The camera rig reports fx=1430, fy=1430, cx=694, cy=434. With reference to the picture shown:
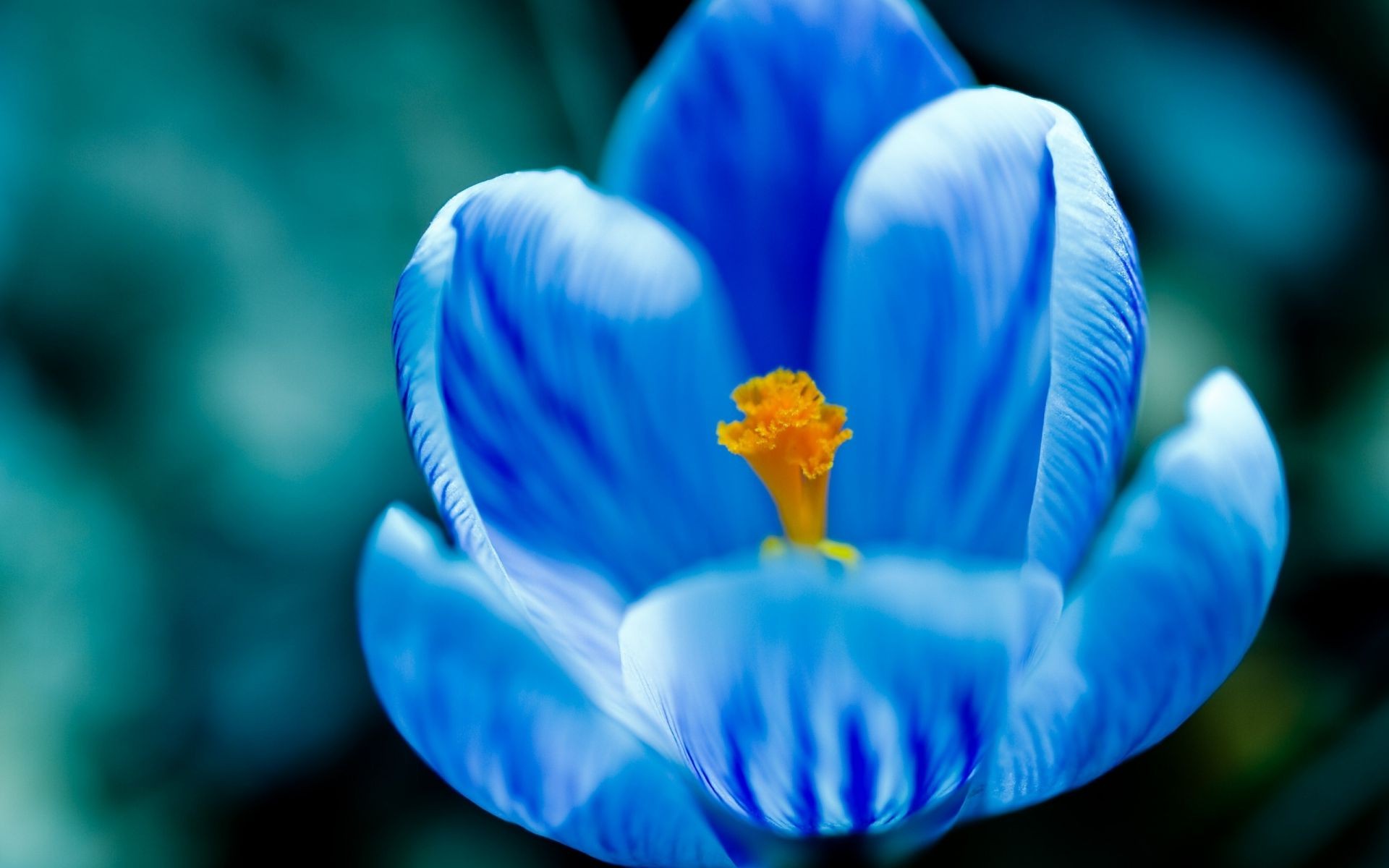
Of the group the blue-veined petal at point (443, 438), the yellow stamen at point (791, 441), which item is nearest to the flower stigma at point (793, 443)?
the yellow stamen at point (791, 441)

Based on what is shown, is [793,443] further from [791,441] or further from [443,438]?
[443,438]

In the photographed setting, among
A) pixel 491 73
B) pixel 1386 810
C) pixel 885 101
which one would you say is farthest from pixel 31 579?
pixel 1386 810

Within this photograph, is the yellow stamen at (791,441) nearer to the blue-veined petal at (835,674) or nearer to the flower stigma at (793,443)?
the flower stigma at (793,443)

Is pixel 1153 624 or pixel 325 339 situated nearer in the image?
pixel 1153 624

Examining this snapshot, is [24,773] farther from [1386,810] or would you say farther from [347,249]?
[1386,810]

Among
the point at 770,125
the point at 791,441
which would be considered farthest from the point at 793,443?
the point at 770,125

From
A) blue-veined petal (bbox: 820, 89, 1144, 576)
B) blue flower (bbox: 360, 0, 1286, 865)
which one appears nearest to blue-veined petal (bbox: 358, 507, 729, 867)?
blue flower (bbox: 360, 0, 1286, 865)

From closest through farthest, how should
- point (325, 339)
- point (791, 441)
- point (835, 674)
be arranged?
point (835, 674) < point (791, 441) < point (325, 339)

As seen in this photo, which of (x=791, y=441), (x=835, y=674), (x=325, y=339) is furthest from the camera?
(x=325, y=339)
